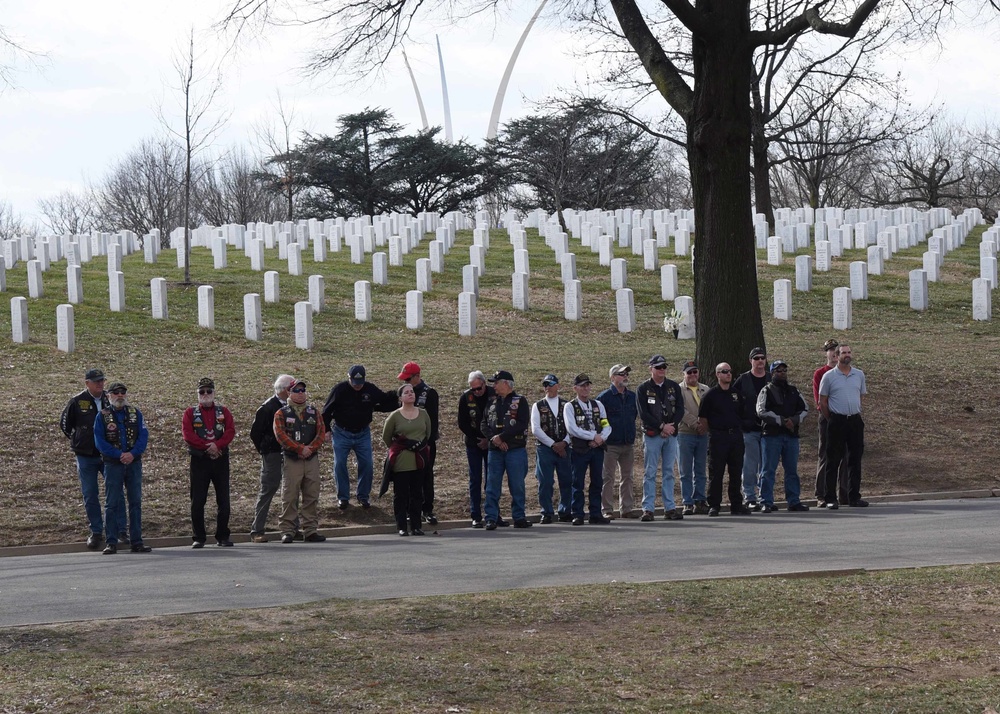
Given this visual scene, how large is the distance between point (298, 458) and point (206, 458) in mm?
853

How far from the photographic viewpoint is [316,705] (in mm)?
5582

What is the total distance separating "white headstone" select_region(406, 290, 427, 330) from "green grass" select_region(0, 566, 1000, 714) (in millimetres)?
15412

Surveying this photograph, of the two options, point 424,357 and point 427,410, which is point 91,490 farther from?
point 424,357

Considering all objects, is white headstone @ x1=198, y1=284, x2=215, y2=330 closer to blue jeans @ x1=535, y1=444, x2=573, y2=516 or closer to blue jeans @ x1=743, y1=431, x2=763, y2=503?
blue jeans @ x1=535, y1=444, x2=573, y2=516

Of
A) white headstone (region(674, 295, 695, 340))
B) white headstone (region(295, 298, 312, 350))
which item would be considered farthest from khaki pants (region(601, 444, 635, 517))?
white headstone (region(674, 295, 695, 340))

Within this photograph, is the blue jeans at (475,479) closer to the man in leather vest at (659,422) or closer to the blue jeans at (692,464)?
the man in leather vest at (659,422)

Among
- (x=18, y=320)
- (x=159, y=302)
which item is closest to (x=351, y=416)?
(x=18, y=320)

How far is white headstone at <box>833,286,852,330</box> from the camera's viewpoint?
2327 centimetres

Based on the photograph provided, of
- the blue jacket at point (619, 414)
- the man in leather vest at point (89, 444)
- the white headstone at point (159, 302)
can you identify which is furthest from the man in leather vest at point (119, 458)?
the white headstone at point (159, 302)

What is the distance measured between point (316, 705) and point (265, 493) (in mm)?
6213

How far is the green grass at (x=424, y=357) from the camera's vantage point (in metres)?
13.6

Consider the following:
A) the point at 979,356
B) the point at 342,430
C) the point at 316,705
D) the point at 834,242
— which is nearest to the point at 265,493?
the point at 342,430

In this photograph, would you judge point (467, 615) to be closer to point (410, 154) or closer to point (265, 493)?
point (265, 493)

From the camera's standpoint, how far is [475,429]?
40.3 feet
